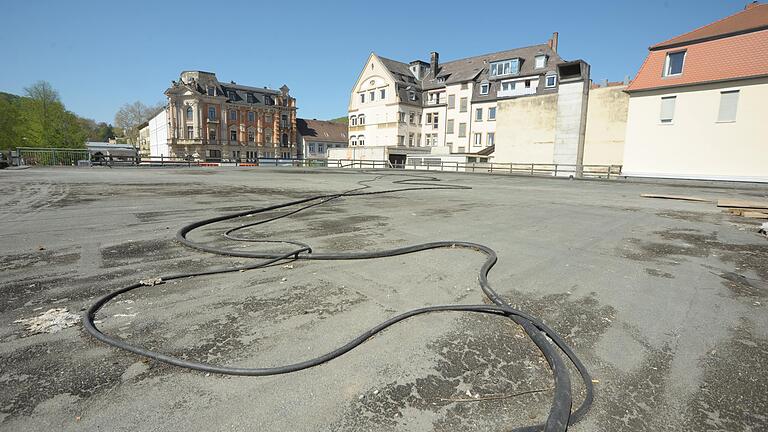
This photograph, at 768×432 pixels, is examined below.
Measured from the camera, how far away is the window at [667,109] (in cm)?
2477

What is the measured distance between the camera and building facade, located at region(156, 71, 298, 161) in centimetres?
6056

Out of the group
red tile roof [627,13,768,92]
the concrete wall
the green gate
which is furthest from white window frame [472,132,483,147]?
the concrete wall

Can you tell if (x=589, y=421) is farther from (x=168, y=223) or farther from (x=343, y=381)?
(x=168, y=223)

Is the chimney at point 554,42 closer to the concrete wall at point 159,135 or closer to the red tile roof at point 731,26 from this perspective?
the red tile roof at point 731,26

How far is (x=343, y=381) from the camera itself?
2.30m

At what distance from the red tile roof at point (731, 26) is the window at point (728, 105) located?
11.2 feet

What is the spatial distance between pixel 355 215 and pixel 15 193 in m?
10.7

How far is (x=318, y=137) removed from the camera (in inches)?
2975

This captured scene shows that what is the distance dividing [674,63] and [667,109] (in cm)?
299

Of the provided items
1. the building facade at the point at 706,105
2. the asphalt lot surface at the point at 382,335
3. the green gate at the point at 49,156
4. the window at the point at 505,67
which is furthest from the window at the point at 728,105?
the green gate at the point at 49,156

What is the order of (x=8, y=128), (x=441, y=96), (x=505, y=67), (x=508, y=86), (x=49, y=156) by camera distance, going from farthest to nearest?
(x=441, y=96) → (x=8, y=128) → (x=505, y=67) → (x=508, y=86) → (x=49, y=156)

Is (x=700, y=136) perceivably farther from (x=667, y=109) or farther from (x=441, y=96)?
(x=441, y=96)

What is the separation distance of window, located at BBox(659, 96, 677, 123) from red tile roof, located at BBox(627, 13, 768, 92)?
0.93m

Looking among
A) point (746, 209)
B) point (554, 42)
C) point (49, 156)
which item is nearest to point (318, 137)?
point (554, 42)
